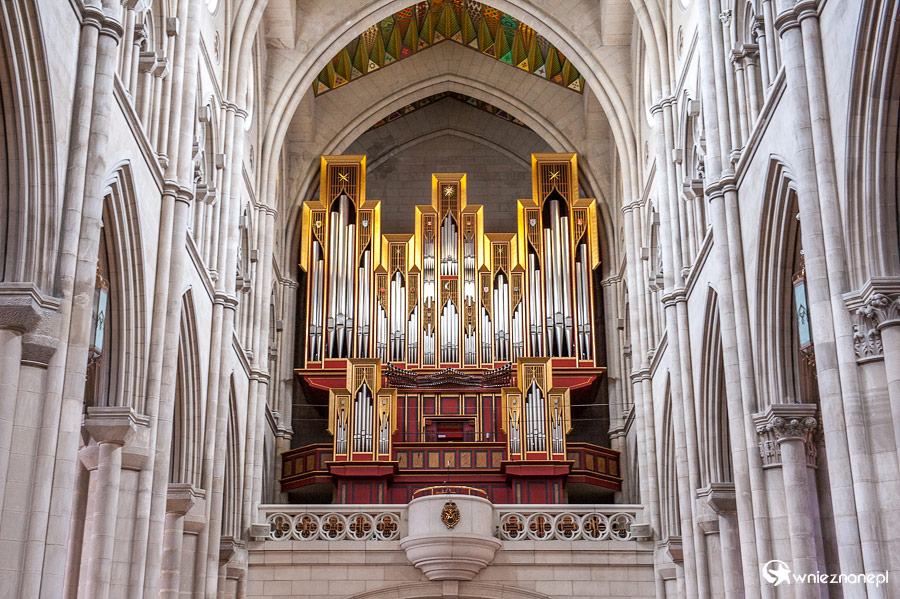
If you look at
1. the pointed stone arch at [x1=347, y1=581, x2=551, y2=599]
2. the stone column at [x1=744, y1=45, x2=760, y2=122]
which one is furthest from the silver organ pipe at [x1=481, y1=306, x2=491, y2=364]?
the stone column at [x1=744, y1=45, x2=760, y2=122]

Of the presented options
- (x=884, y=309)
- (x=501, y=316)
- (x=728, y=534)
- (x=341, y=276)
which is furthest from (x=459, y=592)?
(x=884, y=309)

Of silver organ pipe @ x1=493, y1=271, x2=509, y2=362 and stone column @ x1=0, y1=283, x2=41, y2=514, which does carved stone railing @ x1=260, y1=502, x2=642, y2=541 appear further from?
stone column @ x1=0, y1=283, x2=41, y2=514

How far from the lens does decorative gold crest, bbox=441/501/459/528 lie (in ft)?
74.3

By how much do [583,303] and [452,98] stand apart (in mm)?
8070

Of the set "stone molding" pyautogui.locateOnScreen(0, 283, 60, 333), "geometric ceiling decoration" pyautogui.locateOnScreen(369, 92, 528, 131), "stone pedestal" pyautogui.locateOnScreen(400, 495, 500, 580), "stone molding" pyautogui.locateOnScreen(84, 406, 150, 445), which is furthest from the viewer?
"geometric ceiling decoration" pyautogui.locateOnScreen(369, 92, 528, 131)

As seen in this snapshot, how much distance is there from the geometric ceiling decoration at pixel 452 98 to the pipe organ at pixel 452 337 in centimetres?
310

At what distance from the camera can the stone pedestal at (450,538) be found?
2256 centimetres

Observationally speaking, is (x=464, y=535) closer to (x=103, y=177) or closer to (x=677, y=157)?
(x=677, y=157)

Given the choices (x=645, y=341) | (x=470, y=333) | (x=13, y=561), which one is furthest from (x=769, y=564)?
(x=470, y=333)

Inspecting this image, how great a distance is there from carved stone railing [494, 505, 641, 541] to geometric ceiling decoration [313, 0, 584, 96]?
12204 mm

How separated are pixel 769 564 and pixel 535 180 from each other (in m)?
17.7

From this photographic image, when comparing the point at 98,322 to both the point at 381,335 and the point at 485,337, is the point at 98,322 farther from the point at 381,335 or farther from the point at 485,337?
the point at 485,337

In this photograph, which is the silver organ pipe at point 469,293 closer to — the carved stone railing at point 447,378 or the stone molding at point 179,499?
the carved stone railing at point 447,378

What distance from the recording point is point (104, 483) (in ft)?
48.0
